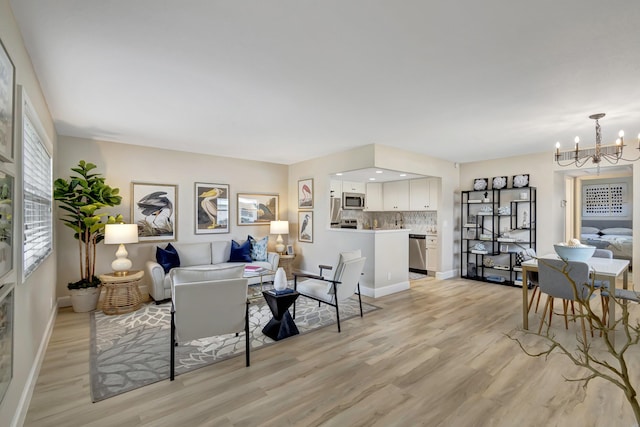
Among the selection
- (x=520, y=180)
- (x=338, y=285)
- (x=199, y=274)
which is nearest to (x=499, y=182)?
(x=520, y=180)

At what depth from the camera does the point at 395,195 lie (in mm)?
7371

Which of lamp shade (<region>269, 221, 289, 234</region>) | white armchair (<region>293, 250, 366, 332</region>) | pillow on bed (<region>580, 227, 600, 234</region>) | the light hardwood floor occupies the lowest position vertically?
the light hardwood floor

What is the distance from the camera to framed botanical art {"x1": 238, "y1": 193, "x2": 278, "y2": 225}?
623 cm

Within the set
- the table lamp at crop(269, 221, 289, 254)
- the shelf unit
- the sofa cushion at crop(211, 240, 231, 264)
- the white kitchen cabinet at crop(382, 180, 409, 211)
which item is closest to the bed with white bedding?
the shelf unit

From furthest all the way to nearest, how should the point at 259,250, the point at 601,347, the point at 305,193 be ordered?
the point at 305,193, the point at 259,250, the point at 601,347

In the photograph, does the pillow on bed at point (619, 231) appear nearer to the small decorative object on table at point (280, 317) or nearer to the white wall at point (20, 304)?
the small decorative object on table at point (280, 317)

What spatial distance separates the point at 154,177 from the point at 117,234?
139cm

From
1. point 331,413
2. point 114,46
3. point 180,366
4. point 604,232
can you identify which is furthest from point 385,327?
point 604,232

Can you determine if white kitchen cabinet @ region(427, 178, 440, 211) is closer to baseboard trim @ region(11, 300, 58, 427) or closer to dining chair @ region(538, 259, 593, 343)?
dining chair @ region(538, 259, 593, 343)

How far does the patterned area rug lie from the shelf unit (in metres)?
3.18

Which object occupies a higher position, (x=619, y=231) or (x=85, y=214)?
(x=85, y=214)

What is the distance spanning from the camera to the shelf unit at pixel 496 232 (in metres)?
5.86

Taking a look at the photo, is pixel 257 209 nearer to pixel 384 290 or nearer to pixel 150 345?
pixel 384 290

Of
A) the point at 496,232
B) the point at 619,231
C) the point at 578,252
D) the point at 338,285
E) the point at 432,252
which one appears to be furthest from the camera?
the point at 619,231
